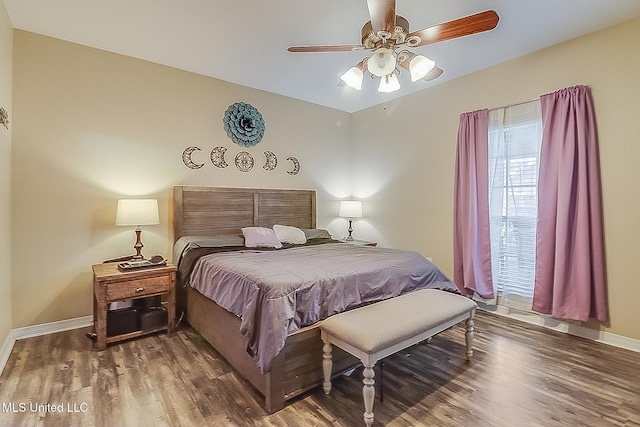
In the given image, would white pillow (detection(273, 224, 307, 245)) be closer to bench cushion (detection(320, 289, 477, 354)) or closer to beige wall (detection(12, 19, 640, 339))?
beige wall (detection(12, 19, 640, 339))

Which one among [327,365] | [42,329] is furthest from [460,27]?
[42,329]

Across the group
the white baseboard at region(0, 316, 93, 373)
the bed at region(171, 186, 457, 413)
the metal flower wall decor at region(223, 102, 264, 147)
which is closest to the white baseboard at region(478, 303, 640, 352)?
the bed at region(171, 186, 457, 413)

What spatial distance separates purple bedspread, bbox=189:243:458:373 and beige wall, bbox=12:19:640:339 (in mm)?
1259

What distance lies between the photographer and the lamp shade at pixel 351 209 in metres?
4.71

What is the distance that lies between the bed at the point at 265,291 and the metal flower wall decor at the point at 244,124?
733 millimetres

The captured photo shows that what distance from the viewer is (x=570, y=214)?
2.77m

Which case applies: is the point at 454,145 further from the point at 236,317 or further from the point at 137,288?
the point at 137,288

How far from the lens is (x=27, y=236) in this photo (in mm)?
2703

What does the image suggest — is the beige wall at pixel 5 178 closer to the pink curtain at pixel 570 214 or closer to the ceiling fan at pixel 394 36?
the ceiling fan at pixel 394 36

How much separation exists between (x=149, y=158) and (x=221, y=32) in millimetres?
1526

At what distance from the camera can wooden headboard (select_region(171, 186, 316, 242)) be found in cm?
342

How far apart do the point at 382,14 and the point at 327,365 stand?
2.12 m

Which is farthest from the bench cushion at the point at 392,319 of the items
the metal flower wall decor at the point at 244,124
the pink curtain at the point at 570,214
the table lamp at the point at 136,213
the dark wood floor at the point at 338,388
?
the metal flower wall decor at the point at 244,124

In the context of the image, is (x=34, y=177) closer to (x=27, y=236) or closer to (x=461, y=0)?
(x=27, y=236)
